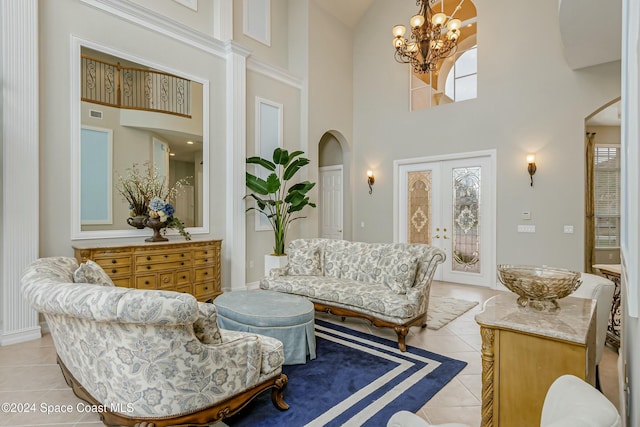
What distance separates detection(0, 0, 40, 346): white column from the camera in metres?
3.31

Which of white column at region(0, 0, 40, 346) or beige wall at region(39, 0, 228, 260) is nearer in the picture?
white column at region(0, 0, 40, 346)

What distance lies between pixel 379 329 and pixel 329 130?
15.3ft

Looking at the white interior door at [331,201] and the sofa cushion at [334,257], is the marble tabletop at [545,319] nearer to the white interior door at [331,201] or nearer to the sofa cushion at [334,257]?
the sofa cushion at [334,257]

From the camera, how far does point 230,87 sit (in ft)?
17.7

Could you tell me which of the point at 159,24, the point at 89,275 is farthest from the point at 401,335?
the point at 159,24

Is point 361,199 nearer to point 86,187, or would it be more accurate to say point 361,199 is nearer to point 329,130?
point 329,130

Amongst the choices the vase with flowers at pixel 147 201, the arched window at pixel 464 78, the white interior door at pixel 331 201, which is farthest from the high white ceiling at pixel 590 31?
the vase with flowers at pixel 147 201

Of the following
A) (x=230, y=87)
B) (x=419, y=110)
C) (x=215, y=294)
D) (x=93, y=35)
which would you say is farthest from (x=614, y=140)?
(x=93, y=35)

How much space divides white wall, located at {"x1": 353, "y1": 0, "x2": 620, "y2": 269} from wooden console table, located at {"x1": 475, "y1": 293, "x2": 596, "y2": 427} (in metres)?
4.23

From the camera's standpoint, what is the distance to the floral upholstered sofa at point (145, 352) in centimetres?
146

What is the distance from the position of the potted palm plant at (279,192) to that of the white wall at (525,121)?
249 cm

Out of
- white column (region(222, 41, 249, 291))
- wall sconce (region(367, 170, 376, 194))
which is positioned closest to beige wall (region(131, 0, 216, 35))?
white column (region(222, 41, 249, 291))

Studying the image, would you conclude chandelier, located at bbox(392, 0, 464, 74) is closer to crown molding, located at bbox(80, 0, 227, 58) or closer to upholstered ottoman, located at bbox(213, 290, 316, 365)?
crown molding, located at bbox(80, 0, 227, 58)

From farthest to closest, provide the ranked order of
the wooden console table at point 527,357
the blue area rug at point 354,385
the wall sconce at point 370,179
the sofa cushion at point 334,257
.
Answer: the wall sconce at point 370,179 < the sofa cushion at point 334,257 < the blue area rug at point 354,385 < the wooden console table at point 527,357
